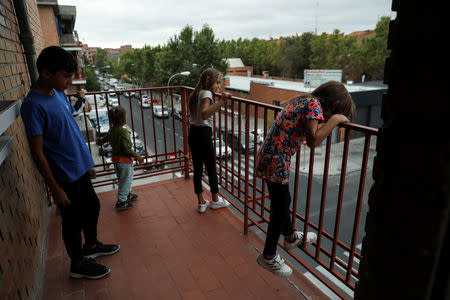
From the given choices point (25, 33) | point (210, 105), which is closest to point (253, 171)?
point (210, 105)

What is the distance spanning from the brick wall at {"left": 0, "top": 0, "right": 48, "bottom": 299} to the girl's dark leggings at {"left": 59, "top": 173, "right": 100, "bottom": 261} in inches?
11.2

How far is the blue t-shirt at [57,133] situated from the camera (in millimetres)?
1978

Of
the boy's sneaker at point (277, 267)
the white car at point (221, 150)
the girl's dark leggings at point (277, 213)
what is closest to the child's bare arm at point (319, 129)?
the girl's dark leggings at point (277, 213)

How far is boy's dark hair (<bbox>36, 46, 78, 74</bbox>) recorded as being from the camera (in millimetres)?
2031

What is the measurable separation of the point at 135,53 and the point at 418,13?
61561mm

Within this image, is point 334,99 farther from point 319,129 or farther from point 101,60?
point 101,60

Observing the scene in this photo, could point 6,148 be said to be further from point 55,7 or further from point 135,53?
point 135,53

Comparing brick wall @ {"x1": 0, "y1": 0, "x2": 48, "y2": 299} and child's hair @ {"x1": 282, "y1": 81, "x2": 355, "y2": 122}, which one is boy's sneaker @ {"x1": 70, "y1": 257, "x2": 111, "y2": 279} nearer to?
brick wall @ {"x1": 0, "y1": 0, "x2": 48, "y2": 299}

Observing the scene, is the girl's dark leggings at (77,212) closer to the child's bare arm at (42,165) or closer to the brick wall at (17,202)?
the child's bare arm at (42,165)

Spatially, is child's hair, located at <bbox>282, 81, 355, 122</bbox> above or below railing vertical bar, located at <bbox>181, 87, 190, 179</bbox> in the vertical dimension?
above

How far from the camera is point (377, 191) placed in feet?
2.71

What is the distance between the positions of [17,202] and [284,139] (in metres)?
2.07

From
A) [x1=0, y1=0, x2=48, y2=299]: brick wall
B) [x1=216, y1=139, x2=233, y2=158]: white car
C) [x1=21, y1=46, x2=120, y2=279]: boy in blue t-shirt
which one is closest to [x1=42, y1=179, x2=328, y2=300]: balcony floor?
[x1=21, y1=46, x2=120, y2=279]: boy in blue t-shirt

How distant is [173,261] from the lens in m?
2.79
